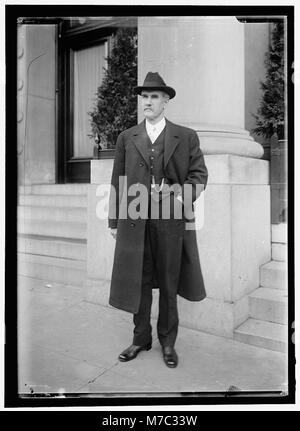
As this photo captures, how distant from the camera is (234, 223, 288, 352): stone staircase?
3.35 m

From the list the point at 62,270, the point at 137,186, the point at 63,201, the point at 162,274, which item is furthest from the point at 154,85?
the point at 63,201

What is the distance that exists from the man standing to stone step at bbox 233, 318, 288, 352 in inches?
28.2

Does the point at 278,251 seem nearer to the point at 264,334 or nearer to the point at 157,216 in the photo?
the point at 264,334

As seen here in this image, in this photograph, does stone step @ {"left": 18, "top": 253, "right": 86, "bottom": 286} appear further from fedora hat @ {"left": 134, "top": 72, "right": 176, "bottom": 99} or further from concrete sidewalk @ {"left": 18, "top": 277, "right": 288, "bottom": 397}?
fedora hat @ {"left": 134, "top": 72, "right": 176, "bottom": 99}

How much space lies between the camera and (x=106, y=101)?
6.59 m

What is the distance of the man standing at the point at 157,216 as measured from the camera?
298 centimetres

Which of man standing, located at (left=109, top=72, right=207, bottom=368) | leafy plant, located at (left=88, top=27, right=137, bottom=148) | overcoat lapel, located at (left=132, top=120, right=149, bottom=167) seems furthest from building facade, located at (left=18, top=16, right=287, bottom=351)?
leafy plant, located at (left=88, top=27, right=137, bottom=148)

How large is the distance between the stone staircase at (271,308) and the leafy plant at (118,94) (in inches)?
142

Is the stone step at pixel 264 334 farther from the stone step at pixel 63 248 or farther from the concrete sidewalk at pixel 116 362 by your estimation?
the stone step at pixel 63 248

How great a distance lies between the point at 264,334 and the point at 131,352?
1.29m

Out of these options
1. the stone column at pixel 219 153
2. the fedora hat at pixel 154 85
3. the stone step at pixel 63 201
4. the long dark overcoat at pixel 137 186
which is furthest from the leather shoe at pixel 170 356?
the stone step at pixel 63 201
